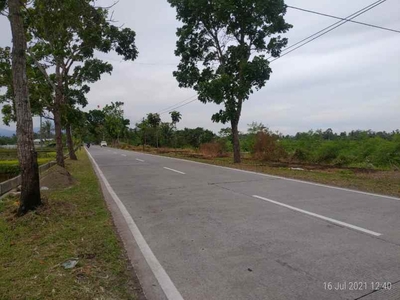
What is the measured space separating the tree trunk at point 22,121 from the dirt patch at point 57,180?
13.1ft

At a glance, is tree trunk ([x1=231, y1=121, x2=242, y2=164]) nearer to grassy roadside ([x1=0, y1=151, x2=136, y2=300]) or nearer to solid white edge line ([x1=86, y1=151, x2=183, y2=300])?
grassy roadside ([x1=0, y1=151, x2=136, y2=300])

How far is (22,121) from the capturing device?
600 cm

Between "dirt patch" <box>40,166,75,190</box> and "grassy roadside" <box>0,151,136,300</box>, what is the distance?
10.2 ft

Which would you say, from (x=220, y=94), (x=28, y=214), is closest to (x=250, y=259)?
(x=28, y=214)

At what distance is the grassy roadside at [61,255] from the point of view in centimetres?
318

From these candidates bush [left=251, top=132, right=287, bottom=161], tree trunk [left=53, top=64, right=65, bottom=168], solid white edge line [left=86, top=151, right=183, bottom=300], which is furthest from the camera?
bush [left=251, top=132, right=287, bottom=161]

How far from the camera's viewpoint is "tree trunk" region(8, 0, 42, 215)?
5988 mm

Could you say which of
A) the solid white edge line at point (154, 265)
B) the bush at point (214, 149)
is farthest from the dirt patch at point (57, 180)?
the bush at point (214, 149)

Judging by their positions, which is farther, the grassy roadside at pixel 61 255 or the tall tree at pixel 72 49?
the tall tree at pixel 72 49

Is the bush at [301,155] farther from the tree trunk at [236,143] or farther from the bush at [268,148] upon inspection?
the tree trunk at [236,143]

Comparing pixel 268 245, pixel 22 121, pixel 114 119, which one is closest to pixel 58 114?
pixel 22 121

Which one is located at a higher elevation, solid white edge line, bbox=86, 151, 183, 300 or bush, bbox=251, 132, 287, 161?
bush, bbox=251, 132, 287, 161

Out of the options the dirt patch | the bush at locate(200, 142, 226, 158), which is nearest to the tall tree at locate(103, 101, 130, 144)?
the bush at locate(200, 142, 226, 158)

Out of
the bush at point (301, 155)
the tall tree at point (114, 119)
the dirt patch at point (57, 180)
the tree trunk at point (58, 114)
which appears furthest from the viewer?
the tall tree at point (114, 119)
